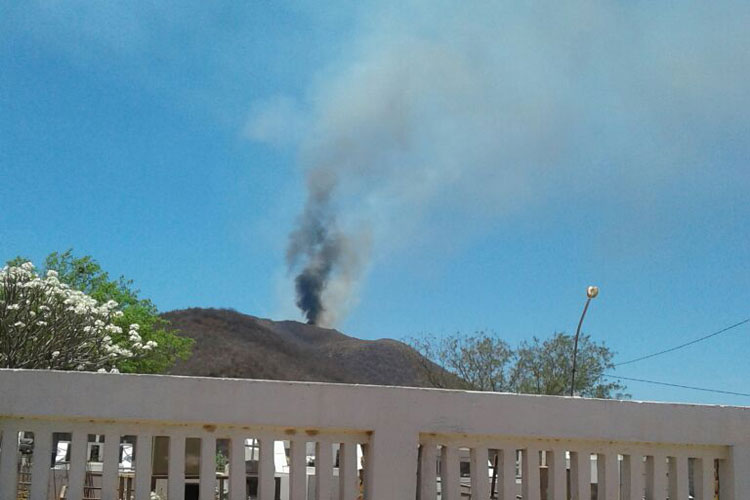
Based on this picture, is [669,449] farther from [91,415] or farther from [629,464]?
[91,415]

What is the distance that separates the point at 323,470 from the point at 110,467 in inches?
43.8

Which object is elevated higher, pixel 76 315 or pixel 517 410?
pixel 76 315

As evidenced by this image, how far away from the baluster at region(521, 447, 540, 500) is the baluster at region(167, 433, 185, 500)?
192 centimetres

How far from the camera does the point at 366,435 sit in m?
4.79

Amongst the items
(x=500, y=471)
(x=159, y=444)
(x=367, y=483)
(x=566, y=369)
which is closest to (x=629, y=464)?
(x=500, y=471)

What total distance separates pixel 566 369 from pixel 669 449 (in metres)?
35.9

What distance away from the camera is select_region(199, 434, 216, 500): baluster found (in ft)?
14.9

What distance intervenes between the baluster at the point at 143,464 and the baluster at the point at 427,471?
4.85 feet

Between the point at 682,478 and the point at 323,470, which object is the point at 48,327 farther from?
the point at 682,478

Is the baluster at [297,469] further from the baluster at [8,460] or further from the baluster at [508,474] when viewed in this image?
the baluster at [8,460]

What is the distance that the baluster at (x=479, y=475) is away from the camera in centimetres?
491

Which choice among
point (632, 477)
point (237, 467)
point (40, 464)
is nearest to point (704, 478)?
point (632, 477)

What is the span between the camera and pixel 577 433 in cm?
502

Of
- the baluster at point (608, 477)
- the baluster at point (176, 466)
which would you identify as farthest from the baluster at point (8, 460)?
the baluster at point (608, 477)
